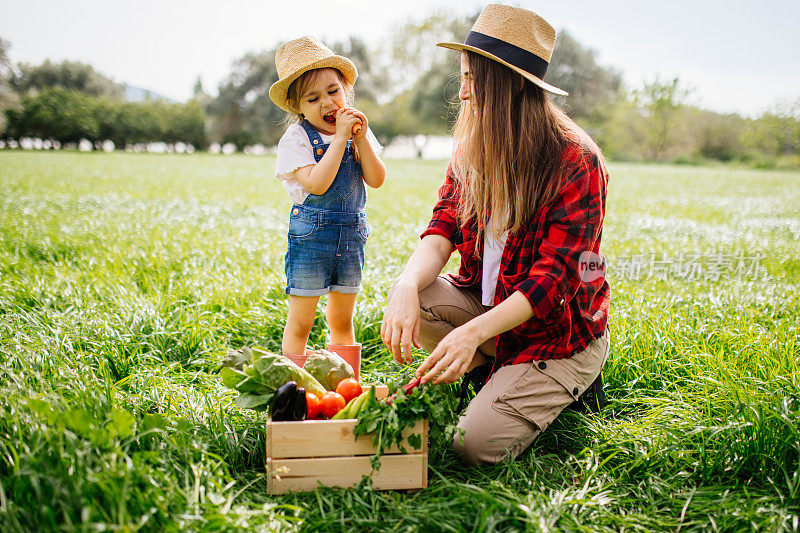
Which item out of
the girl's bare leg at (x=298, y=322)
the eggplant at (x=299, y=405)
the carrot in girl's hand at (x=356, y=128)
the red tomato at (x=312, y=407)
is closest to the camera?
the eggplant at (x=299, y=405)

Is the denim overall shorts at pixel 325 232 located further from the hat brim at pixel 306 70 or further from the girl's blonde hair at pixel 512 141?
the girl's blonde hair at pixel 512 141

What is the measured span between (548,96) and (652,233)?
573 cm

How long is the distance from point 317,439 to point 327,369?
1.59 feet

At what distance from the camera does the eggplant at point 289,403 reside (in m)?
2.13

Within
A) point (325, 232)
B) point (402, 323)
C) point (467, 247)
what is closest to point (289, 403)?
point (402, 323)

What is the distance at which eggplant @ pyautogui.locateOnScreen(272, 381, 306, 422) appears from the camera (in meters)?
2.13

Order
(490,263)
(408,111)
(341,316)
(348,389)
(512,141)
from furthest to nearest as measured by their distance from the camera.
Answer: (408,111)
(341,316)
(490,263)
(512,141)
(348,389)

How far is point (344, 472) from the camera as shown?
7.07ft

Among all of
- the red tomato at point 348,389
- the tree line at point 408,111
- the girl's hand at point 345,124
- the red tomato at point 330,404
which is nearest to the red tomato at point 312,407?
the red tomato at point 330,404

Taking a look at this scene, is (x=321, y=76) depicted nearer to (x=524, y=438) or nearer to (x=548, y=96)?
(x=548, y=96)

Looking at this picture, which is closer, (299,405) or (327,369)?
(299,405)

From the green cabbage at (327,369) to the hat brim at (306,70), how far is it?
1.32m

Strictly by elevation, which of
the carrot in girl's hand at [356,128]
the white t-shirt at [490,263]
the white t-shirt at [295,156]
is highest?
the carrot in girl's hand at [356,128]

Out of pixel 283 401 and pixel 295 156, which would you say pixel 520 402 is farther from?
pixel 295 156
